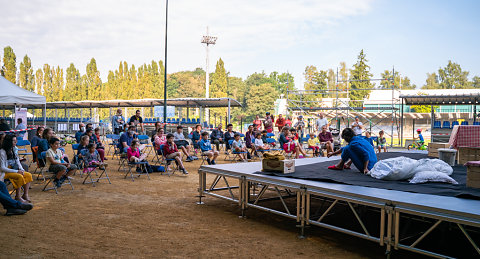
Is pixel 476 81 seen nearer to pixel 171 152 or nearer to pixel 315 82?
pixel 315 82

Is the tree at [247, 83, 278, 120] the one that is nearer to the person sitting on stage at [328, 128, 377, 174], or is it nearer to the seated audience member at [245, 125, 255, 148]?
the seated audience member at [245, 125, 255, 148]

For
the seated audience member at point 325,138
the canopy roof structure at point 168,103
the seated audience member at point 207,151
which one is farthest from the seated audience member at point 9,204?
the canopy roof structure at point 168,103

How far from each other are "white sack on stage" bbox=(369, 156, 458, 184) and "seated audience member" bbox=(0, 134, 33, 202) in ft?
17.8

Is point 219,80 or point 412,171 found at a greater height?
point 219,80

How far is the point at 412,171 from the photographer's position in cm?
546

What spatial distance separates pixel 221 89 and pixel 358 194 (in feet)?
141

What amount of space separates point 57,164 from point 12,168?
132cm

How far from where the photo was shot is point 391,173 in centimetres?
536

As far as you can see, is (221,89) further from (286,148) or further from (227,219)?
(227,219)

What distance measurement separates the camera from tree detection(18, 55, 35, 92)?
1748 inches

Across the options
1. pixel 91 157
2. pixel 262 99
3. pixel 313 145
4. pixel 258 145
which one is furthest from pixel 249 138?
pixel 262 99

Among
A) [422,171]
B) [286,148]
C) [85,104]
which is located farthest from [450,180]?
[85,104]

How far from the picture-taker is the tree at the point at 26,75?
4441 cm

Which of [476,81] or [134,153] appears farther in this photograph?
[476,81]
